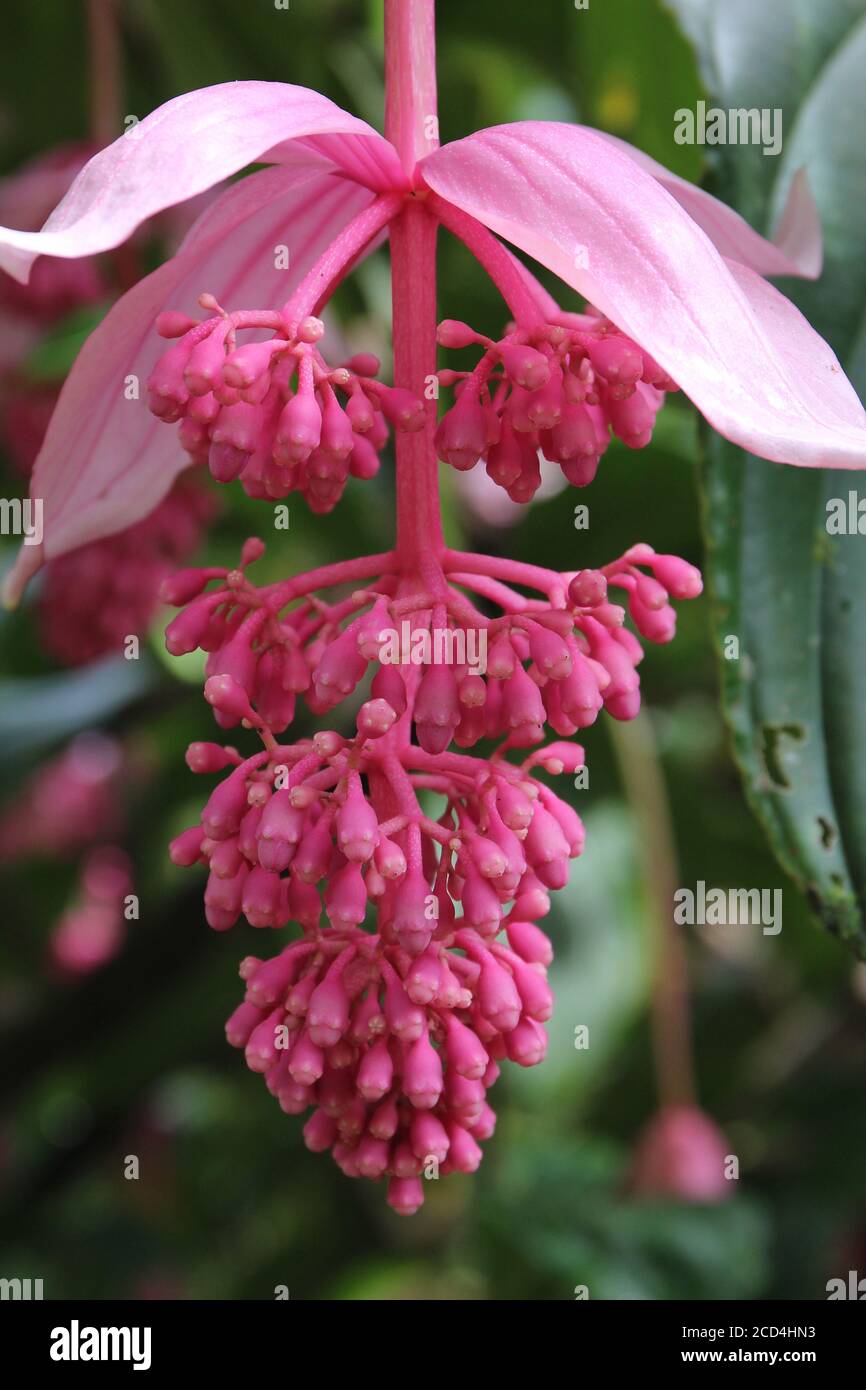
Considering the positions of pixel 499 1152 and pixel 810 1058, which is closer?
pixel 499 1152

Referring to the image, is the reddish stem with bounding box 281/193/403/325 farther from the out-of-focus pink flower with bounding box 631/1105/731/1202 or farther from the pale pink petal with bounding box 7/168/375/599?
the out-of-focus pink flower with bounding box 631/1105/731/1202

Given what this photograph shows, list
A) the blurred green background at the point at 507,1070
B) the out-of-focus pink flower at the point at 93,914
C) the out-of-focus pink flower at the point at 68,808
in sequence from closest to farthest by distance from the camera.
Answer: the blurred green background at the point at 507,1070, the out-of-focus pink flower at the point at 93,914, the out-of-focus pink flower at the point at 68,808

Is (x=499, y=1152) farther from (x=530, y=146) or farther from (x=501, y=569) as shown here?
(x=530, y=146)

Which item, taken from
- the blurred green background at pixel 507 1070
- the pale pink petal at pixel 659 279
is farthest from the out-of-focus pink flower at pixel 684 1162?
the pale pink petal at pixel 659 279

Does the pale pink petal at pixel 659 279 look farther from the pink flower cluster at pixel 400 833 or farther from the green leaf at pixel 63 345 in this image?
the green leaf at pixel 63 345

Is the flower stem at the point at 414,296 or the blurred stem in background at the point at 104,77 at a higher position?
the blurred stem in background at the point at 104,77

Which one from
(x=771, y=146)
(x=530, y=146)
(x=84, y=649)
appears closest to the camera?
(x=530, y=146)

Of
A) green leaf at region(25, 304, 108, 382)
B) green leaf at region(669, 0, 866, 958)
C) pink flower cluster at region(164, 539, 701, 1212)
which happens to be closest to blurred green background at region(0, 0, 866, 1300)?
green leaf at region(25, 304, 108, 382)

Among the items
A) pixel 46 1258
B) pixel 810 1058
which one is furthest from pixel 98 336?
pixel 46 1258
